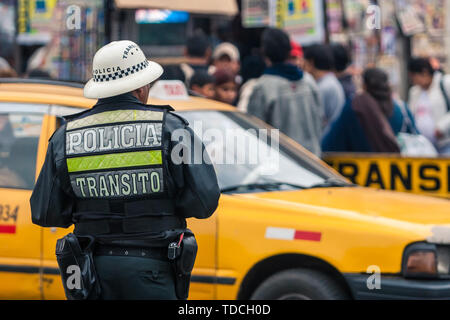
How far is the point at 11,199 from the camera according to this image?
574cm

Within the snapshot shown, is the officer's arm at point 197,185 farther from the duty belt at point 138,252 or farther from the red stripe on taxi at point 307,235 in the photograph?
the red stripe on taxi at point 307,235

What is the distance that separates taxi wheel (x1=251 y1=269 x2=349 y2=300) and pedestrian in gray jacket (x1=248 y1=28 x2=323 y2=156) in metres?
2.50

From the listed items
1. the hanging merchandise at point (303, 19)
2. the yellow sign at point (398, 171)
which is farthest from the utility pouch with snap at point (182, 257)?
the hanging merchandise at point (303, 19)

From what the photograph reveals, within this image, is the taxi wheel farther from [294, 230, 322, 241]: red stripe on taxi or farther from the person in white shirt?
the person in white shirt

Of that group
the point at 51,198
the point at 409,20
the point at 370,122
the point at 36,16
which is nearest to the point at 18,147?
the point at 51,198

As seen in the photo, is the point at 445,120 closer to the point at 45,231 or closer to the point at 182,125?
the point at 45,231

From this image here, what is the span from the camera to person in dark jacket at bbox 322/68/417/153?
8.34 meters

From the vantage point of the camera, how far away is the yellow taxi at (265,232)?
5344 millimetres

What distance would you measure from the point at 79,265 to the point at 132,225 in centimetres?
29

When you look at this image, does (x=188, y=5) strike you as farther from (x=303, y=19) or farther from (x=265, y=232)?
(x=265, y=232)

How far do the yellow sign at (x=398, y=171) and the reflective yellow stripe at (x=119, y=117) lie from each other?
4301 millimetres

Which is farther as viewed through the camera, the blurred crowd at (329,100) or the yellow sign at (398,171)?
the yellow sign at (398,171)

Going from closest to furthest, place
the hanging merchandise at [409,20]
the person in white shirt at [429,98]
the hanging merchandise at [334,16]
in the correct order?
the person in white shirt at [429,98], the hanging merchandise at [409,20], the hanging merchandise at [334,16]
